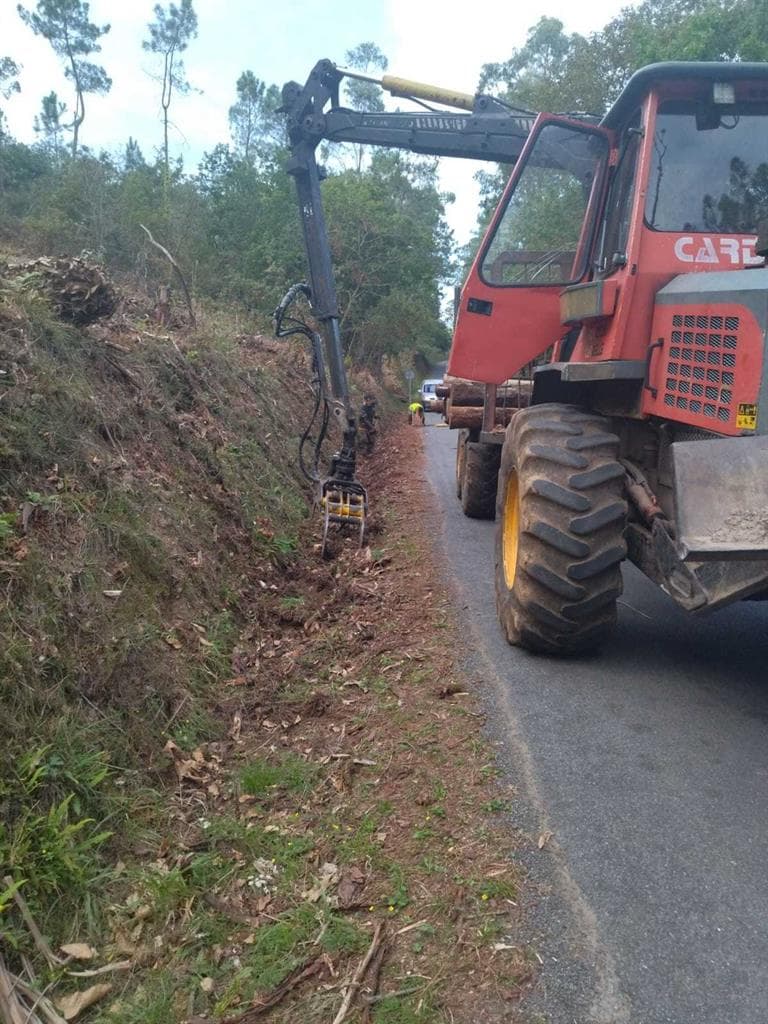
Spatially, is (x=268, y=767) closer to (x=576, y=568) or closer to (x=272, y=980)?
(x=272, y=980)

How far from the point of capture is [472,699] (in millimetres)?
4691

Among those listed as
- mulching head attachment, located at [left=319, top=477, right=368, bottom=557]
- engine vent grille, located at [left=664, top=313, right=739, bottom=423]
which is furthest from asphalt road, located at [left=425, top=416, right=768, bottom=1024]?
mulching head attachment, located at [left=319, top=477, right=368, bottom=557]

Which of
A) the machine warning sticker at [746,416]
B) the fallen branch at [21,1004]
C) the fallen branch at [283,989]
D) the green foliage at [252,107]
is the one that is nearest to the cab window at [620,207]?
the machine warning sticker at [746,416]

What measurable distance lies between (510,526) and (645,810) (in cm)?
287

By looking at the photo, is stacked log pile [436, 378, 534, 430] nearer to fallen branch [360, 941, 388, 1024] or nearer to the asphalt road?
the asphalt road

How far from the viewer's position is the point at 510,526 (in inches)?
244

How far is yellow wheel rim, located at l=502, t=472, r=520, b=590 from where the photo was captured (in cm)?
588

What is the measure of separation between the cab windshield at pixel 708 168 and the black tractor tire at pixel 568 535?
1276 millimetres

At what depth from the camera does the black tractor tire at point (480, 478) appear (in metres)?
9.54

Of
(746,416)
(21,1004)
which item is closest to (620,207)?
(746,416)

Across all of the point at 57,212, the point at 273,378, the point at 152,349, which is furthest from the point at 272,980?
the point at 57,212

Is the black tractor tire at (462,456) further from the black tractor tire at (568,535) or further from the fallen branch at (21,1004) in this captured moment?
the fallen branch at (21,1004)

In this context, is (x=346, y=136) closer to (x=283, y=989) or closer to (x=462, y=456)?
(x=462, y=456)

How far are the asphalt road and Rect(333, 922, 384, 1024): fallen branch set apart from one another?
0.49 meters
